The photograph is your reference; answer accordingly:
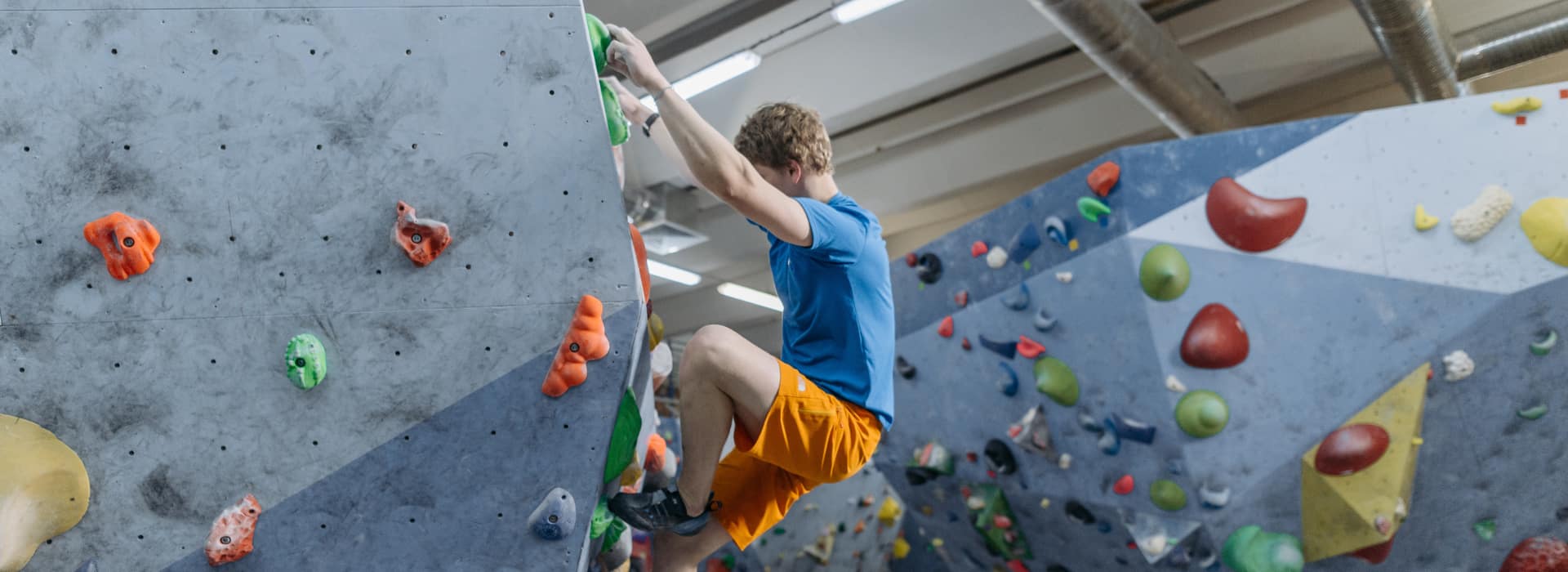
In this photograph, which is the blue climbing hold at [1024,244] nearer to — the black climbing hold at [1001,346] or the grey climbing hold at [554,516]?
the black climbing hold at [1001,346]

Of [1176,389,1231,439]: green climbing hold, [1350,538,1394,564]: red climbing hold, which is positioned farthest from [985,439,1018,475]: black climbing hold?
[1350,538,1394,564]: red climbing hold

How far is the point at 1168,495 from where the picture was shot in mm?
4121

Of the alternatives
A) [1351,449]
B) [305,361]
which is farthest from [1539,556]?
[305,361]

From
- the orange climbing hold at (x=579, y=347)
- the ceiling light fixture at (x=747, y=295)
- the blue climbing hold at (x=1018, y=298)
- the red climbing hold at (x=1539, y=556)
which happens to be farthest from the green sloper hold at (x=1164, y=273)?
the ceiling light fixture at (x=747, y=295)

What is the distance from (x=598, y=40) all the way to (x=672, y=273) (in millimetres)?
8175

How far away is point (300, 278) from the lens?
7.18ft

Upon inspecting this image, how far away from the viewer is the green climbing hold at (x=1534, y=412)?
11.7 ft

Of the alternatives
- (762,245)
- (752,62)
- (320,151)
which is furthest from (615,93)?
(762,245)

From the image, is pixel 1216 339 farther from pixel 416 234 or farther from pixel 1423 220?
pixel 416 234

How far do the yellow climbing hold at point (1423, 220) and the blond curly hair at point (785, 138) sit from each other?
222 cm

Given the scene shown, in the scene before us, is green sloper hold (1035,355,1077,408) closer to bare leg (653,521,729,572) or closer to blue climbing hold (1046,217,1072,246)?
blue climbing hold (1046,217,1072,246)

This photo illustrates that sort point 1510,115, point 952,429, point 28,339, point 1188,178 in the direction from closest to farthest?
point 28,339
point 1510,115
point 1188,178
point 952,429

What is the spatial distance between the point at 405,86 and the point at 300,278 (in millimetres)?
445

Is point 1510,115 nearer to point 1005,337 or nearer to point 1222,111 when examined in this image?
point 1005,337
